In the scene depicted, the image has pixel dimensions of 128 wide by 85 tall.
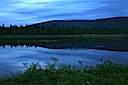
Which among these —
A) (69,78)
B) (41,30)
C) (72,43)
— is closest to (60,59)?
(69,78)

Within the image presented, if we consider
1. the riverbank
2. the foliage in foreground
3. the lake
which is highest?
the foliage in foreground

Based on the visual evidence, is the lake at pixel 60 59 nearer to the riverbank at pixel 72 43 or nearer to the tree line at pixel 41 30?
the riverbank at pixel 72 43

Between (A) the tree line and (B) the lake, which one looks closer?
(B) the lake

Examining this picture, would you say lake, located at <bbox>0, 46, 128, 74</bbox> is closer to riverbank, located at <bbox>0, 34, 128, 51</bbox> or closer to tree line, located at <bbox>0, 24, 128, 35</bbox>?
riverbank, located at <bbox>0, 34, 128, 51</bbox>

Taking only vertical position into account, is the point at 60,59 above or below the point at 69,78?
below

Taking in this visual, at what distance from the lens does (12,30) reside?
110 metres

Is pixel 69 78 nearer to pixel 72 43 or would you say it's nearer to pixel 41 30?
pixel 72 43

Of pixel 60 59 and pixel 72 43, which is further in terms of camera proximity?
pixel 72 43

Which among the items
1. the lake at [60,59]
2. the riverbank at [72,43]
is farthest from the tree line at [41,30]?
the lake at [60,59]

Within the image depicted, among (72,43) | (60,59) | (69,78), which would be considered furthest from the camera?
(72,43)

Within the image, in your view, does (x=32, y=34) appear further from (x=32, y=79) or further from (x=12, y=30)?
(x=32, y=79)

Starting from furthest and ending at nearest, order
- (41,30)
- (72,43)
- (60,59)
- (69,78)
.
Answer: (41,30) → (72,43) → (60,59) → (69,78)

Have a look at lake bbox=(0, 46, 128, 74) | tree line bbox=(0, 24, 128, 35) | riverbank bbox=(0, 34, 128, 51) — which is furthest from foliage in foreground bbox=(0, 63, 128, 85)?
tree line bbox=(0, 24, 128, 35)

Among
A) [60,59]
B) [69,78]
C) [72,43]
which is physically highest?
[69,78]
